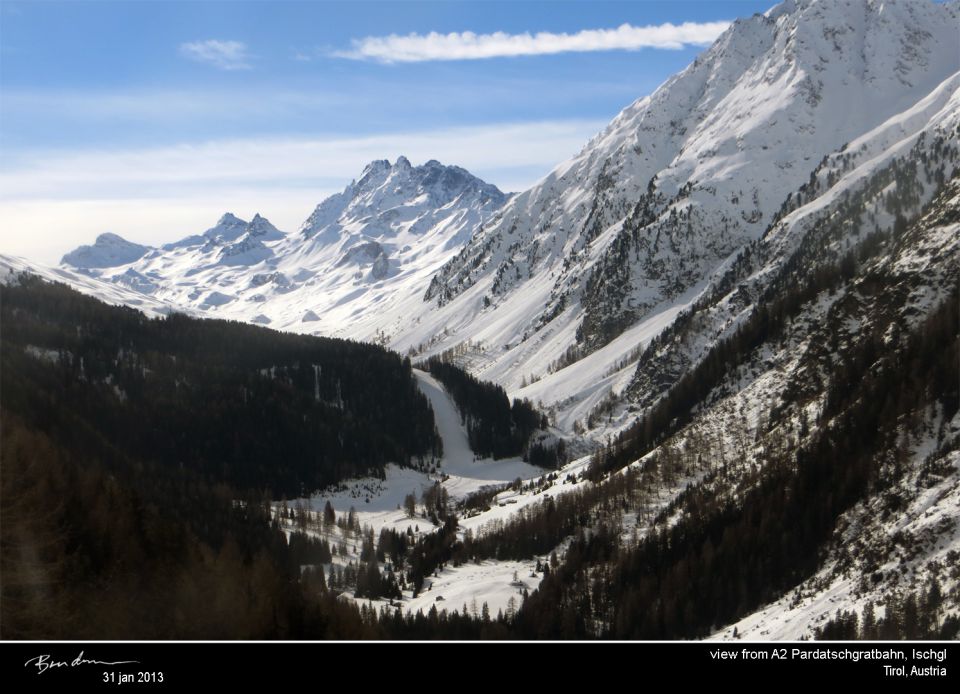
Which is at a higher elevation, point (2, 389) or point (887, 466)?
point (2, 389)

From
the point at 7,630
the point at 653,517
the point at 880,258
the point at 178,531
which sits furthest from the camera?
the point at 880,258

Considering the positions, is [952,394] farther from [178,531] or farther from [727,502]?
[178,531]

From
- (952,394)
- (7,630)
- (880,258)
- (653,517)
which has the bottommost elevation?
(653,517)

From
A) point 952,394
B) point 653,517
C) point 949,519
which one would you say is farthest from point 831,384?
point 949,519

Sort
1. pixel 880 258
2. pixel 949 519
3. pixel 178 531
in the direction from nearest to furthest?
pixel 178 531 → pixel 949 519 → pixel 880 258
